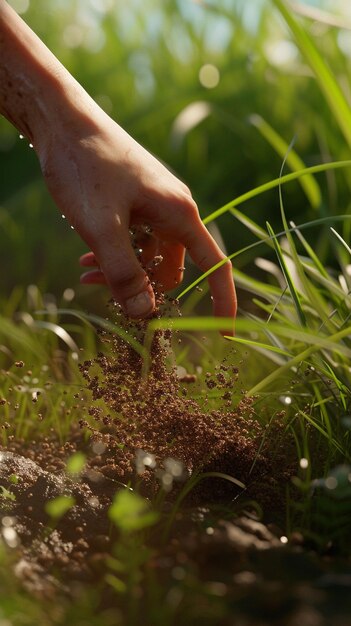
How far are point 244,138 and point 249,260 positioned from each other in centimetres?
59

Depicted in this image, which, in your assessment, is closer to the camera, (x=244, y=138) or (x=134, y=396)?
(x=134, y=396)

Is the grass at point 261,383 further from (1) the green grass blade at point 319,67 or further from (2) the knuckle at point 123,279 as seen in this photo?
(2) the knuckle at point 123,279

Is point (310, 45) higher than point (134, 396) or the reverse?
higher

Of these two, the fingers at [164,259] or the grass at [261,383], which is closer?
the grass at [261,383]

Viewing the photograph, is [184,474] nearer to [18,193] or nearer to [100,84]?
[18,193]

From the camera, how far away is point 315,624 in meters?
1.12

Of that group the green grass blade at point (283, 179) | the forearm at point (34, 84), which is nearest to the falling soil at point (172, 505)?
the green grass blade at point (283, 179)

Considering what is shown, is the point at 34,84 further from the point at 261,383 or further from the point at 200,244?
the point at 261,383

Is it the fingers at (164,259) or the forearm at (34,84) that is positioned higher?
the forearm at (34,84)

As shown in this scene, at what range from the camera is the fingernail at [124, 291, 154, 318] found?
1.64 metres

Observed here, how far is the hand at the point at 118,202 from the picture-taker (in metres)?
1.60

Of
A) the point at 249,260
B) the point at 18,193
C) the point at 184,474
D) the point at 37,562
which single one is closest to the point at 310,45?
the point at 184,474

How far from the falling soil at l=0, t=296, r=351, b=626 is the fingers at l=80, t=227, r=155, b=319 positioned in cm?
17

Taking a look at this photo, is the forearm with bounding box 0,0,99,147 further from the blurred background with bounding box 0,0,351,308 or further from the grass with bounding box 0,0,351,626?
the blurred background with bounding box 0,0,351,308
